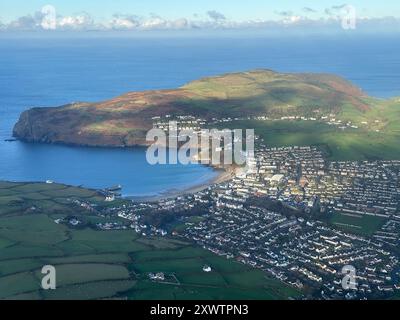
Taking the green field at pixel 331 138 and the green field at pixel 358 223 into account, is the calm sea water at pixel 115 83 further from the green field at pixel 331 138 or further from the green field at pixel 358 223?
the green field at pixel 358 223

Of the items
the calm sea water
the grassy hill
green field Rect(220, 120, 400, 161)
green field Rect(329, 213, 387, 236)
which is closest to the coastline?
the calm sea water

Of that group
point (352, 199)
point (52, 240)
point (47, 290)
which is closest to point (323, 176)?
point (352, 199)

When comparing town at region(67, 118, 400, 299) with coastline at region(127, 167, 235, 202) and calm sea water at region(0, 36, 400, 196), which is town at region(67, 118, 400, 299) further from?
calm sea water at region(0, 36, 400, 196)

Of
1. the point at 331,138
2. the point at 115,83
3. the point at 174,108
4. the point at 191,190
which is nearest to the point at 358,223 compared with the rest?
the point at 191,190

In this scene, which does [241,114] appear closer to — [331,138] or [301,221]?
[331,138]

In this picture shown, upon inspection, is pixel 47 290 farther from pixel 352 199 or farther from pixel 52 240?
pixel 352 199
